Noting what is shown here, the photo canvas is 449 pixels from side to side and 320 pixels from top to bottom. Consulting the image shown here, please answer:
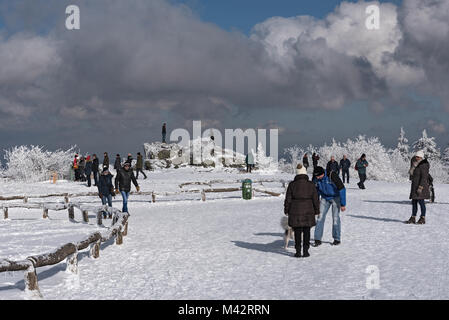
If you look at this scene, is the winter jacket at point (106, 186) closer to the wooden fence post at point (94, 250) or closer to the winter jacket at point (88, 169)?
the wooden fence post at point (94, 250)

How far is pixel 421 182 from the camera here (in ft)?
37.5

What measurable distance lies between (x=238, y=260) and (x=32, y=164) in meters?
35.1

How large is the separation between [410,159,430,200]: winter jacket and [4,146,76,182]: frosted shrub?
33.2m

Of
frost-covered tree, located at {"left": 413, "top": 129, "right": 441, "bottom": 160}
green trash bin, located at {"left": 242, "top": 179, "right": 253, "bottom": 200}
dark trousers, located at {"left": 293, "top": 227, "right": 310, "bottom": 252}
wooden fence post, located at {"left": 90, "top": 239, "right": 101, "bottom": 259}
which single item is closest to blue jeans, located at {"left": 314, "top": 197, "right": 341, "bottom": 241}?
dark trousers, located at {"left": 293, "top": 227, "right": 310, "bottom": 252}

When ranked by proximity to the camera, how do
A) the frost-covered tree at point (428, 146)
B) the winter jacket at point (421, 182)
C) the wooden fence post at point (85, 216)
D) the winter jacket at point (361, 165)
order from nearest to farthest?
the winter jacket at point (421, 182), the wooden fence post at point (85, 216), the winter jacket at point (361, 165), the frost-covered tree at point (428, 146)

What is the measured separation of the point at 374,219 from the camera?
13477 millimetres

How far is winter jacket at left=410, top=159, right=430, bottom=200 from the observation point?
447 inches

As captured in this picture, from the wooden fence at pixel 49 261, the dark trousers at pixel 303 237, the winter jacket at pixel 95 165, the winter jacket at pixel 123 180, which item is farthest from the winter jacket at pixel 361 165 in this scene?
the wooden fence at pixel 49 261

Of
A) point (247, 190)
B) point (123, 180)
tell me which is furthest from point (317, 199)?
point (247, 190)

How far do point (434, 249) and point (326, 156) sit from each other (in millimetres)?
50630

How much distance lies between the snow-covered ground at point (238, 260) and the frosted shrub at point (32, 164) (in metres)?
24.3

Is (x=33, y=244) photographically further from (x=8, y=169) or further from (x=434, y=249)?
(x=8, y=169)

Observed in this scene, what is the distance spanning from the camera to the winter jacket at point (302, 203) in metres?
8.16
